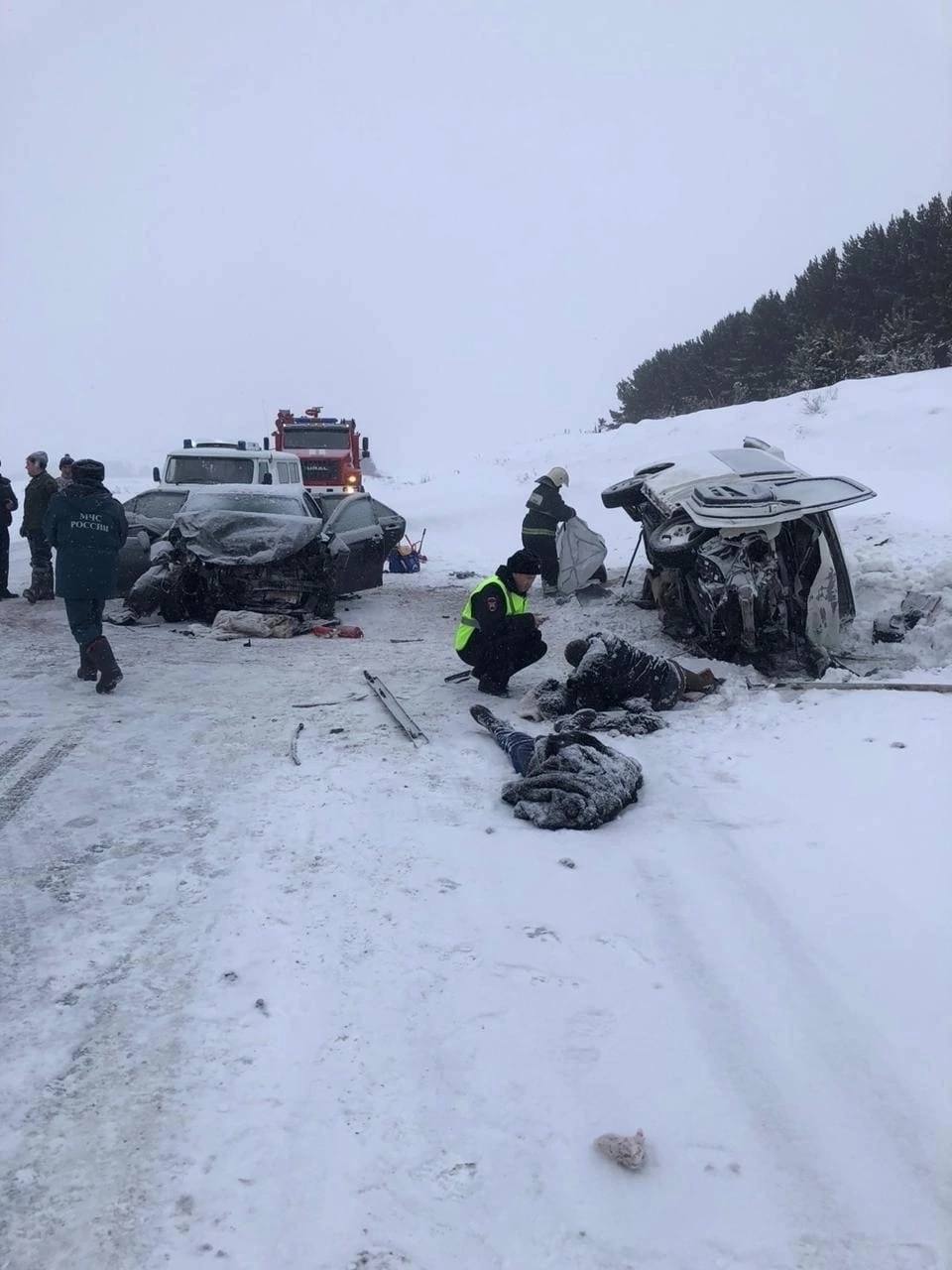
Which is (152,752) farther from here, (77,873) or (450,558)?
(450,558)

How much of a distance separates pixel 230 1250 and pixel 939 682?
17.9ft

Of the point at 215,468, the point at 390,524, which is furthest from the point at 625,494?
the point at 215,468

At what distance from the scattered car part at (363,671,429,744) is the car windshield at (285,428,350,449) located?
14.2m

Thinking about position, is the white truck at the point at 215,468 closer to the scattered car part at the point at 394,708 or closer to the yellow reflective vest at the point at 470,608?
the scattered car part at the point at 394,708

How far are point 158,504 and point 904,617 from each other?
9.08 m

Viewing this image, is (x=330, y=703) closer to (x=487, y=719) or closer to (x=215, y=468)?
(x=487, y=719)

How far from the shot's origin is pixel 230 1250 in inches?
78.6

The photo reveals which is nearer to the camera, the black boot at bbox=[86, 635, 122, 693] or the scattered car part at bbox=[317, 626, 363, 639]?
the black boot at bbox=[86, 635, 122, 693]

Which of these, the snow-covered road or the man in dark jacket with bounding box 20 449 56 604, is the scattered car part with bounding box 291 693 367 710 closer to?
the snow-covered road

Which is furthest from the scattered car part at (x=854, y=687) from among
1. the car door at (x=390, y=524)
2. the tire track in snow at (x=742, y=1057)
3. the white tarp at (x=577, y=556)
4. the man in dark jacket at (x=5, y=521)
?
the man in dark jacket at (x=5, y=521)

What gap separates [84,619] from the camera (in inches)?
266

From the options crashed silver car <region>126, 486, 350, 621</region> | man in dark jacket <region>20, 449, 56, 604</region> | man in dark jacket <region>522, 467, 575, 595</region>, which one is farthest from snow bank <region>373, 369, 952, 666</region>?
man in dark jacket <region>20, 449, 56, 604</region>

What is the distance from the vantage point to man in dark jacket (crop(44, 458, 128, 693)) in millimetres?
6711

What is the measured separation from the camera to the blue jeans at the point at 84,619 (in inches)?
265
